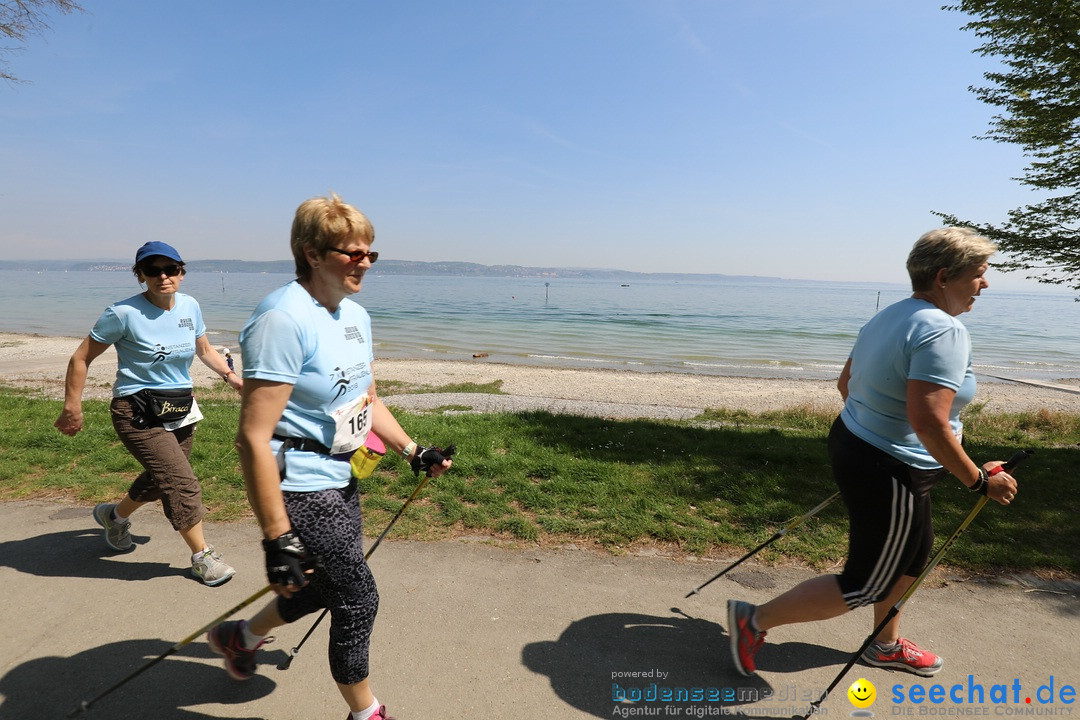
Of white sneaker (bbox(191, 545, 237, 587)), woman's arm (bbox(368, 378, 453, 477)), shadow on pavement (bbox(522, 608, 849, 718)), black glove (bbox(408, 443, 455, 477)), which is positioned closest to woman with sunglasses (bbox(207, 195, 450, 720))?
woman's arm (bbox(368, 378, 453, 477))

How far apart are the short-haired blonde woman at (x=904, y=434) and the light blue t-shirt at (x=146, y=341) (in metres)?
3.81

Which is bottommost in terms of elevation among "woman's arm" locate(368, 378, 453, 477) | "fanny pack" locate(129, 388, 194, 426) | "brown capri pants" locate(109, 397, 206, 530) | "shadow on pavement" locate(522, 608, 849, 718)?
"shadow on pavement" locate(522, 608, 849, 718)

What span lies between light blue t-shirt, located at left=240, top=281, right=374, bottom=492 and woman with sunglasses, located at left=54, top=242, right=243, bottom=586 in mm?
1781

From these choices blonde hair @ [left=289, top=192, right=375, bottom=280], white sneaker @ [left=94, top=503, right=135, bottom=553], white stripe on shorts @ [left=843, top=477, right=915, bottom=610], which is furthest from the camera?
white sneaker @ [left=94, top=503, right=135, bottom=553]

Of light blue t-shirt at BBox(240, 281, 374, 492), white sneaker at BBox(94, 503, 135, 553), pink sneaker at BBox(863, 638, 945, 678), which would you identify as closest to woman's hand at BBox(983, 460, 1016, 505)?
pink sneaker at BBox(863, 638, 945, 678)

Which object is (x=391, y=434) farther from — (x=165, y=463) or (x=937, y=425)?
(x=937, y=425)

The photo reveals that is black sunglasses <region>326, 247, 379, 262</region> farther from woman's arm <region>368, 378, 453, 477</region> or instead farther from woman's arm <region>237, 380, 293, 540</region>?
woman's arm <region>368, 378, 453, 477</region>

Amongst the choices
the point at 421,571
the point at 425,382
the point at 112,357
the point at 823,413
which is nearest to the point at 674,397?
the point at 823,413

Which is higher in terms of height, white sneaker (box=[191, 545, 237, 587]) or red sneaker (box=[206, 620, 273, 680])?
red sneaker (box=[206, 620, 273, 680])

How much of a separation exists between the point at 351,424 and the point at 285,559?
0.54m

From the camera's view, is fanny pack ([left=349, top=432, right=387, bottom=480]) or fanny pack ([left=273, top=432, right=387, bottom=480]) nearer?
fanny pack ([left=273, top=432, right=387, bottom=480])

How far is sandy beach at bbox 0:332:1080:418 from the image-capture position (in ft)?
37.1

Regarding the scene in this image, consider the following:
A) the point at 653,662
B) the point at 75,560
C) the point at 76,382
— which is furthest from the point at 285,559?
the point at 75,560

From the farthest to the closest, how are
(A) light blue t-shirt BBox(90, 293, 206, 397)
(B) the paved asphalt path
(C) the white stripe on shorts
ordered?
(A) light blue t-shirt BBox(90, 293, 206, 397) → (B) the paved asphalt path → (C) the white stripe on shorts
